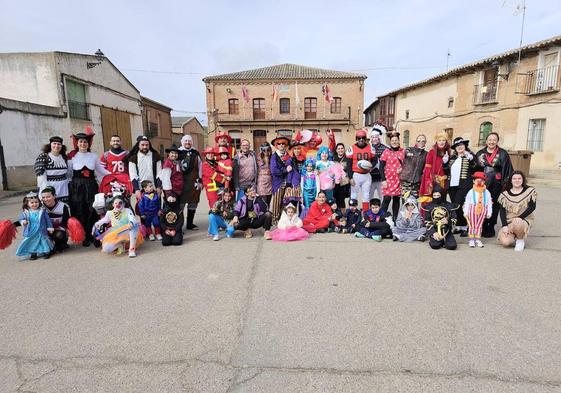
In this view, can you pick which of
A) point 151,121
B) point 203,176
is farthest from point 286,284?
point 151,121

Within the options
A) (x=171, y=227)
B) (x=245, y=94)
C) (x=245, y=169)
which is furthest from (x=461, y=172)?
(x=245, y=94)

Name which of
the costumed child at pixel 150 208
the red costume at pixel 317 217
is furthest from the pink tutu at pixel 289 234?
the costumed child at pixel 150 208

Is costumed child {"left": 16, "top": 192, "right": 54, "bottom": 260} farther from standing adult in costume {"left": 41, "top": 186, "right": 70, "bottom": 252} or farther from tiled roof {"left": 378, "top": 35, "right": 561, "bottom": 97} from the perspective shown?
tiled roof {"left": 378, "top": 35, "right": 561, "bottom": 97}

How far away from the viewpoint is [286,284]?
12.3 feet

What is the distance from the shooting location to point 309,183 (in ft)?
20.5

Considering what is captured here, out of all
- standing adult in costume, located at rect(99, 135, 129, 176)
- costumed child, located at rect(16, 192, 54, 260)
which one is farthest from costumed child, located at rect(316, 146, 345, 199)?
costumed child, located at rect(16, 192, 54, 260)

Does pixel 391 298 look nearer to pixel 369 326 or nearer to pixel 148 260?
pixel 369 326

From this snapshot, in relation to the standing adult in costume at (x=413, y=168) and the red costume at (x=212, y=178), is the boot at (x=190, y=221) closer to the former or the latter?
the red costume at (x=212, y=178)

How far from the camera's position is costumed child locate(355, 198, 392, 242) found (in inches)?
215

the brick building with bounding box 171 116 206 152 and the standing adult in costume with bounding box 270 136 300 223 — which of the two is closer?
the standing adult in costume with bounding box 270 136 300 223

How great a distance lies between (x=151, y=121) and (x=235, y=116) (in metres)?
7.29

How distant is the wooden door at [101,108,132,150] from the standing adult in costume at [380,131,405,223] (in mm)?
16685

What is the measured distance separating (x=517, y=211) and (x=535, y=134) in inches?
556

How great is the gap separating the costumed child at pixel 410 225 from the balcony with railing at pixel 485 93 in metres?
15.9
